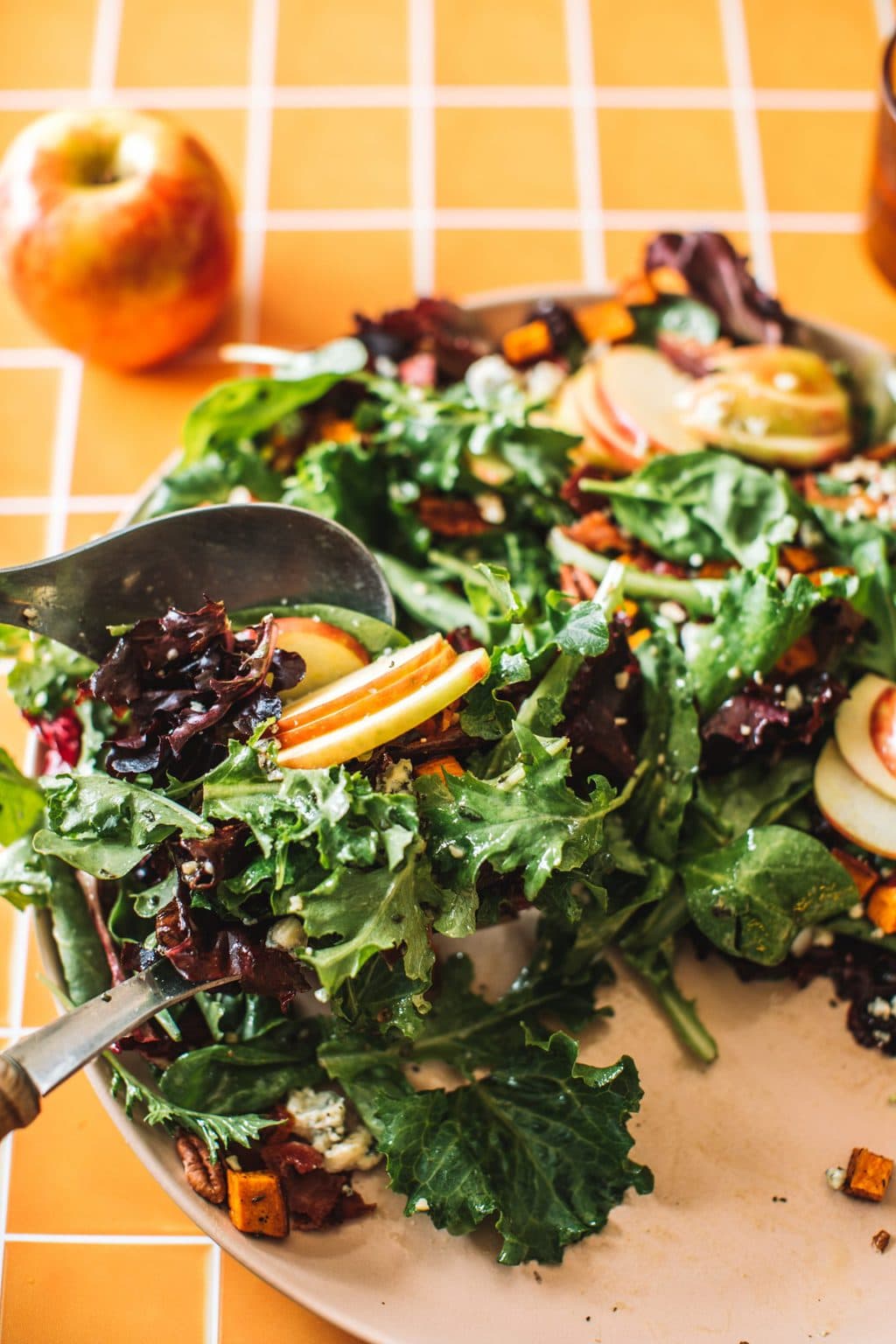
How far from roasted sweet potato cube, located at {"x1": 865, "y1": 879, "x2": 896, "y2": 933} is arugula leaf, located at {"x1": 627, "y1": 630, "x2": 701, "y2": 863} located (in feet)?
0.86

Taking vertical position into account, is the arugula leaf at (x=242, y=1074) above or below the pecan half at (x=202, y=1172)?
above

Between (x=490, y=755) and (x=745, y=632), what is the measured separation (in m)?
0.42

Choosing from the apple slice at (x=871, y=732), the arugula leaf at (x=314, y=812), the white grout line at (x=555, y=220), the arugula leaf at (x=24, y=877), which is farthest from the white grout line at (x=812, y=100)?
the arugula leaf at (x=24, y=877)

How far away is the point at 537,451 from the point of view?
1.82 m

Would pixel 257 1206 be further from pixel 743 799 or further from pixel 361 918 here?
pixel 743 799

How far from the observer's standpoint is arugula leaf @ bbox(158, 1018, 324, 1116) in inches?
55.7

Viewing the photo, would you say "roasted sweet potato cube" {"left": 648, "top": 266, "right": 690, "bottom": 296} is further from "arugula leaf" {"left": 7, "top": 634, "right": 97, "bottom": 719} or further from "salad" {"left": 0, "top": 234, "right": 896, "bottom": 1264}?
"arugula leaf" {"left": 7, "top": 634, "right": 97, "bottom": 719}

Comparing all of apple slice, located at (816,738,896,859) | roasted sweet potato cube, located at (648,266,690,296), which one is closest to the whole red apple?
roasted sweet potato cube, located at (648,266,690,296)

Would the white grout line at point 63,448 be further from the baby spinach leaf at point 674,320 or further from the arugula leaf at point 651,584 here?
the baby spinach leaf at point 674,320

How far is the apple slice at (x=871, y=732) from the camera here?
5.14 feet

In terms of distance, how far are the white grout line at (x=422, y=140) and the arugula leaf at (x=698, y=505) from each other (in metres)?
0.70

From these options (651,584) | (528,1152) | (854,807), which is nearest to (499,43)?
(651,584)

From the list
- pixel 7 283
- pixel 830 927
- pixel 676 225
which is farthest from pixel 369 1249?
pixel 676 225

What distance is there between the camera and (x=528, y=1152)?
142 cm
